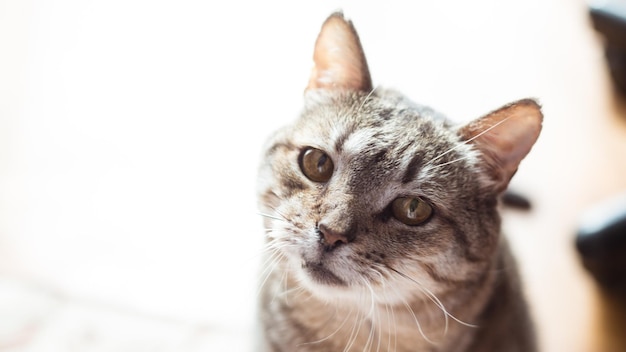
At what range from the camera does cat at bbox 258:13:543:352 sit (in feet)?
3.34

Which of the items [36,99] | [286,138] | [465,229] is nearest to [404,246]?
[465,229]

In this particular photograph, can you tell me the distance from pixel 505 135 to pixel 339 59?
31 cm

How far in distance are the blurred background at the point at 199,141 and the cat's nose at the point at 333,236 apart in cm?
54

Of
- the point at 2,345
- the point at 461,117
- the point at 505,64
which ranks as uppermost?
the point at 505,64

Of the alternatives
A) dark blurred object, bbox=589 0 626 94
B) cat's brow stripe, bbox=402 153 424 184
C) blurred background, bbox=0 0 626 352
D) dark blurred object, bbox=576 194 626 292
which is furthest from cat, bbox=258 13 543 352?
dark blurred object, bbox=589 0 626 94

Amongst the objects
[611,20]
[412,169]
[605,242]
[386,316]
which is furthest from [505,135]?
[611,20]

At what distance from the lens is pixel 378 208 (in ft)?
3.39

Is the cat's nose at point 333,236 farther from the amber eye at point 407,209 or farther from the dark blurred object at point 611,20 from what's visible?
the dark blurred object at point 611,20

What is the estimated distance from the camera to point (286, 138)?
1.14 m

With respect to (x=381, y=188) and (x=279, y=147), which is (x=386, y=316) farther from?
(x=279, y=147)

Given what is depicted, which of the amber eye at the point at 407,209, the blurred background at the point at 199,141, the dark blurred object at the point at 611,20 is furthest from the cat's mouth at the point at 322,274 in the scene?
the dark blurred object at the point at 611,20

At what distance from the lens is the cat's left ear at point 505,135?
101cm

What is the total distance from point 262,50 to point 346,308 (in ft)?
3.31

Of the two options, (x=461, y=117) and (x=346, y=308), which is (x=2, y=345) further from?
(x=461, y=117)
